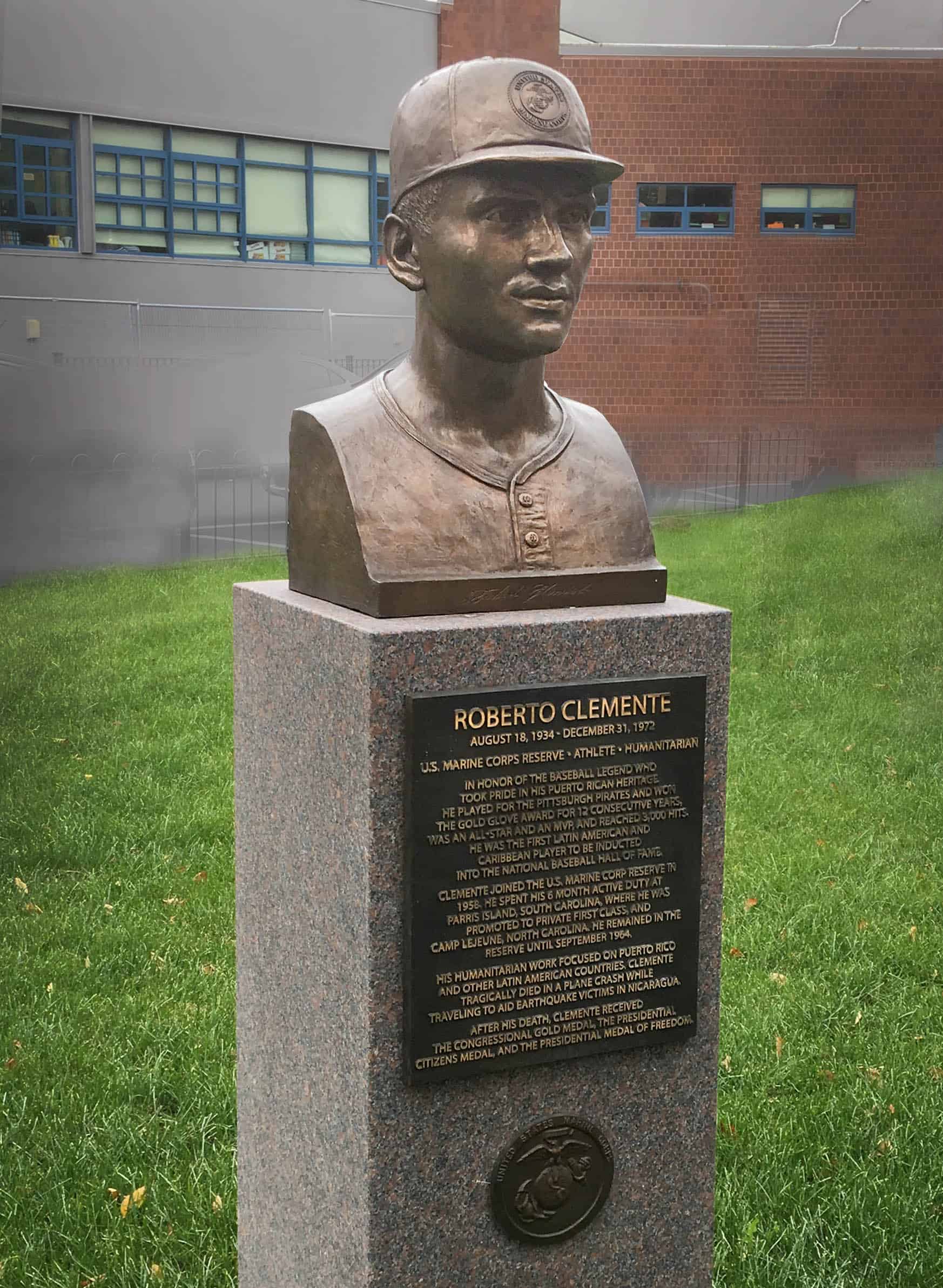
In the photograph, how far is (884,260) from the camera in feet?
32.0

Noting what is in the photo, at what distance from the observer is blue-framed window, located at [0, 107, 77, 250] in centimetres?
760

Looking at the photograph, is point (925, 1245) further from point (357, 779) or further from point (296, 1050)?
point (357, 779)

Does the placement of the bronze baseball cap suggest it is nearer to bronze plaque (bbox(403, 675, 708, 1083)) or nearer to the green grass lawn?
bronze plaque (bbox(403, 675, 708, 1083))

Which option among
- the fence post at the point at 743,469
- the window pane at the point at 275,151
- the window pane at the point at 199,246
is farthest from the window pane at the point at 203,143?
the fence post at the point at 743,469

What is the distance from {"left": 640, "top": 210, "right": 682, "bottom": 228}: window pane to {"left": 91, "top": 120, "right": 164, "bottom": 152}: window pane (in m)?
3.33

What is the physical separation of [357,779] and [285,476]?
5.99 m

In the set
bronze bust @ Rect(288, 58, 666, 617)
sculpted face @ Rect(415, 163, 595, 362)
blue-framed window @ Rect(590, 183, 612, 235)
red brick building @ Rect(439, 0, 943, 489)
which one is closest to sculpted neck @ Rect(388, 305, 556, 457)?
bronze bust @ Rect(288, 58, 666, 617)

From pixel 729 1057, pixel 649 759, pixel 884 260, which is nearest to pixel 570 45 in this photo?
pixel 884 260

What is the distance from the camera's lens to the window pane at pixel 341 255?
8383mm

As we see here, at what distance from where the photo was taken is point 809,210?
31.9 ft

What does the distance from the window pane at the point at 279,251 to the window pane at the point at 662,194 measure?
2514 mm

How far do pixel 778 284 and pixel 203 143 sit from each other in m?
3.95

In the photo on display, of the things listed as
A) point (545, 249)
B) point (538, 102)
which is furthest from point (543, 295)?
point (538, 102)

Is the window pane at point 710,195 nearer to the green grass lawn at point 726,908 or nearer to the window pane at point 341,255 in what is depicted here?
the green grass lawn at point 726,908
